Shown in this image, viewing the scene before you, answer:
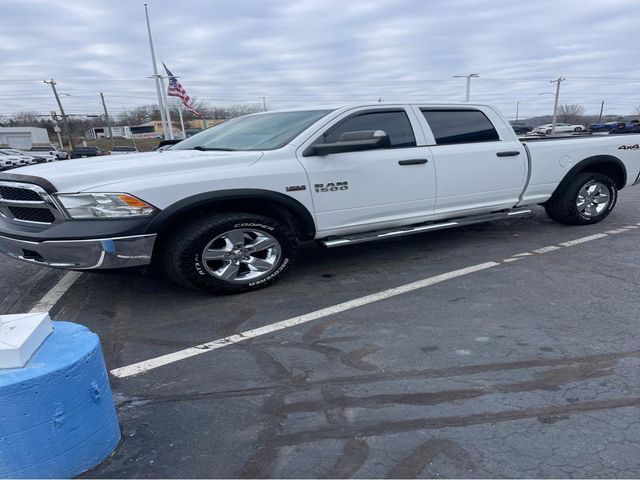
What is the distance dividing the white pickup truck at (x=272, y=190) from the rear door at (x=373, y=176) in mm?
11

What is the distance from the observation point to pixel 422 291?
4.25m

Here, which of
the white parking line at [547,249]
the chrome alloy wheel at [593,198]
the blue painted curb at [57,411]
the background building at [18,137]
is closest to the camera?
the blue painted curb at [57,411]

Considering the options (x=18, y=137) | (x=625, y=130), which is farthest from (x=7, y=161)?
(x=18, y=137)

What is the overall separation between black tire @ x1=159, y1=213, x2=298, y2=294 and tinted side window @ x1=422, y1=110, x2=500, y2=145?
210 centimetres

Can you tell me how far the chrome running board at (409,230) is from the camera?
453 cm

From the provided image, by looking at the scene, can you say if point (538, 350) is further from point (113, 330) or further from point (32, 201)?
point (32, 201)

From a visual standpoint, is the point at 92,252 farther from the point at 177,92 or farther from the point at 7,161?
the point at 7,161

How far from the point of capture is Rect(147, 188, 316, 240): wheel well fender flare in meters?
3.68

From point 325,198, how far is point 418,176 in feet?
3.57

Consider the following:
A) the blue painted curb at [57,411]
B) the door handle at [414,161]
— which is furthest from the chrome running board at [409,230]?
the blue painted curb at [57,411]

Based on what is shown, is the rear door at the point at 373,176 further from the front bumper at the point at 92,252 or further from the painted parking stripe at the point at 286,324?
the front bumper at the point at 92,252

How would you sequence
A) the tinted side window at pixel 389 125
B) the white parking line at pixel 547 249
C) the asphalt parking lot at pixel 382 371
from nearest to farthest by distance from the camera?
the asphalt parking lot at pixel 382 371 → the tinted side window at pixel 389 125 → the white parking line at pixel 547 249

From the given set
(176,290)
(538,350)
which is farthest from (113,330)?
(538,350)

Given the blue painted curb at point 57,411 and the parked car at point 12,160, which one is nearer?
the blue painted curb at point 57,411
